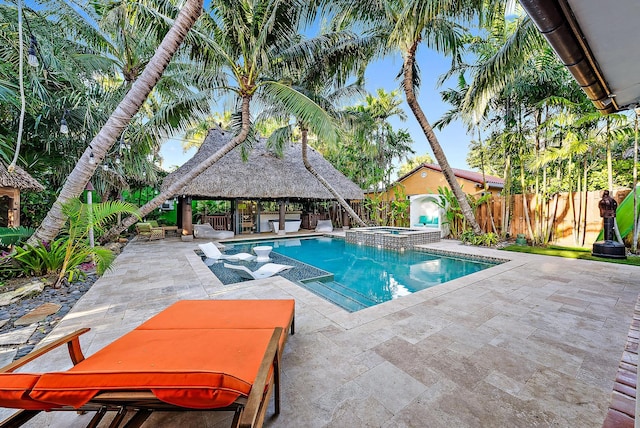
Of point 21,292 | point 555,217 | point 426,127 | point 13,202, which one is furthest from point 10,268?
point 555,217

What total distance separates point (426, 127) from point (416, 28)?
123 inches

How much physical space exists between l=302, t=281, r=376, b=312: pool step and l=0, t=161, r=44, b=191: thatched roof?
7022 mm

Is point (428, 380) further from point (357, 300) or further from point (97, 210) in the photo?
point (97, 210)

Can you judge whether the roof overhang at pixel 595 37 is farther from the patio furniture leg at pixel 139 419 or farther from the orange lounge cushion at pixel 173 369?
the patio furniture leg at pixel 139 419

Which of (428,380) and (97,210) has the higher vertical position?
(97,210)

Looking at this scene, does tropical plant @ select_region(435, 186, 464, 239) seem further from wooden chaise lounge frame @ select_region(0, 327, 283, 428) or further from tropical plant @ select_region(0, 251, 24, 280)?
tropical plant @ select_region(0, 251, 24, 280)

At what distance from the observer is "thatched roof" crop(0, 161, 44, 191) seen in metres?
5.85

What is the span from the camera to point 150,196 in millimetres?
18703

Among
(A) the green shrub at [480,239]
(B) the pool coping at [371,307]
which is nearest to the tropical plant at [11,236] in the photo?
(B) the pool coping at [371,307]

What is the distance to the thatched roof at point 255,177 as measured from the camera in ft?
39.4

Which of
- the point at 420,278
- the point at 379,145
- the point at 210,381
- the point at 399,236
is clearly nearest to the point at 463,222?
the point at 399,236

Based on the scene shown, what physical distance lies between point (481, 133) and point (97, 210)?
40.6 ft

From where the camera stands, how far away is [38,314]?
3.58m

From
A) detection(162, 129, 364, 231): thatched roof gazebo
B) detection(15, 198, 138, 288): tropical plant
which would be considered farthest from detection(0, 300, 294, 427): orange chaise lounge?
detection(162, 129, 364, 231): thatched roof gazebo
